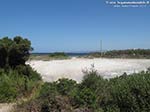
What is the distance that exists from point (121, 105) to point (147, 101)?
0.68 meters

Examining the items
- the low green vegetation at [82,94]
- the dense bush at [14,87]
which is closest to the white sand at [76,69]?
the dense bush at [14,87]

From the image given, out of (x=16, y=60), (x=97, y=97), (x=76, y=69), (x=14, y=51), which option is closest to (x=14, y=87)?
(x=14, y=51)

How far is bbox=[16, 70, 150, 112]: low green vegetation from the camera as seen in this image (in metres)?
7.70

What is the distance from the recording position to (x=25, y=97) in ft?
37.7

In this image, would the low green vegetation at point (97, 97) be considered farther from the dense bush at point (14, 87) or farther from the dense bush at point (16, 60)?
the dense bush at point (16, 60)

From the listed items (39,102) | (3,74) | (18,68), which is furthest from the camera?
(18,68)

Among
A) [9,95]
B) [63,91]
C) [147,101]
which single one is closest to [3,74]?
Answer: [9,95]

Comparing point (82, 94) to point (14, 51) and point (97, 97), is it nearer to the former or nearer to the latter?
point (97, 97)

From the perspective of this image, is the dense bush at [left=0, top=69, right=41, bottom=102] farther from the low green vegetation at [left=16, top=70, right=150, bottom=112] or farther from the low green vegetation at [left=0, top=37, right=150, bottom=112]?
the low green vegetation at [left=16, top=70, right=150, bottom=112]

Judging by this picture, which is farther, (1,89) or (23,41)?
(23,41)

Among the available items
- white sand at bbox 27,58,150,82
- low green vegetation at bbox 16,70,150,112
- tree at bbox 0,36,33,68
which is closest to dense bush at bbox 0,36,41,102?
tree at bbox 0,36,33,68

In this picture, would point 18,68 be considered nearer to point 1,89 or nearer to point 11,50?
point 11,50

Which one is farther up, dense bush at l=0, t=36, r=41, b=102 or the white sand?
dense bush at l=0, t=36, r=41, b=102

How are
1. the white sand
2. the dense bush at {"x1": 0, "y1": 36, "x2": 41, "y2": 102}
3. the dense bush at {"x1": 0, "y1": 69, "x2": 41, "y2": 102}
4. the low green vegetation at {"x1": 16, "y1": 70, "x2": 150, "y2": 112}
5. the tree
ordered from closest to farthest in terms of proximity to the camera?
the low green vegetation at {"x1": 16, "y1": 70, "x2": 150, "y2": 112}
the dense bush at {"x1": 0, "y1": 69, "x2": 41, "y2": 102}
the dense bush at {"x1": 0, "y1": 36, "x2": 41, "y2": 102}
the tree
the white sand
